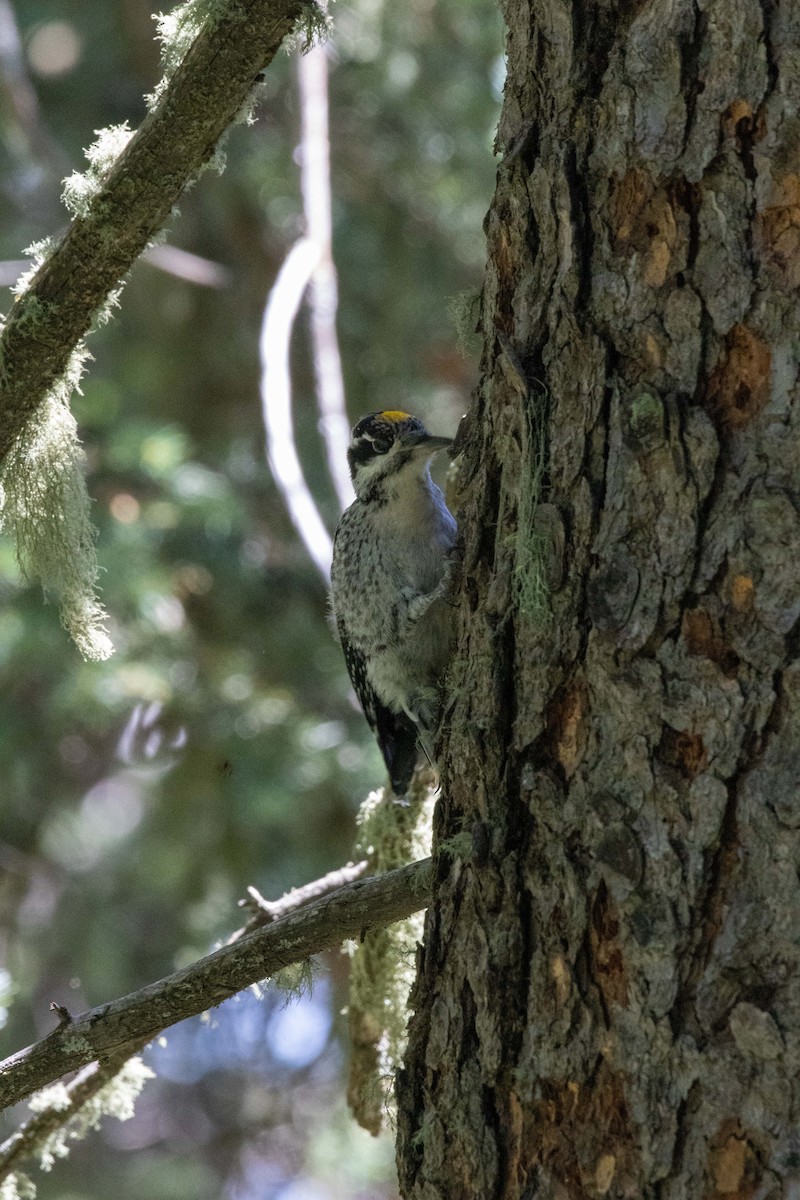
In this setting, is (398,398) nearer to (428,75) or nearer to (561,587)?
(428,75)

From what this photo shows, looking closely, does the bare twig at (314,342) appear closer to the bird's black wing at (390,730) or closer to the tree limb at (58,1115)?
the bird's black wing at (390,730)

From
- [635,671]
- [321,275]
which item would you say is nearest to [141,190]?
[635,671]

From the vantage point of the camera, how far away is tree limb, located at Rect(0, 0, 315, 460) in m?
2.20

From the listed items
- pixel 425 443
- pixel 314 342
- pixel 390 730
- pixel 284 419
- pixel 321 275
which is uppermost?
pixel 321 275

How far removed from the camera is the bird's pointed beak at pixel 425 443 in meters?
3.68

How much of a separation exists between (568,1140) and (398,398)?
220 inches

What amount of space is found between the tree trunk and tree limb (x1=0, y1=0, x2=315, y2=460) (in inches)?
19.0

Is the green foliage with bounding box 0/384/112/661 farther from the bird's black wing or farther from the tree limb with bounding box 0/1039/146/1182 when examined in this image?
the bird's black wing

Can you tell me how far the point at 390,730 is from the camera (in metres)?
3.73

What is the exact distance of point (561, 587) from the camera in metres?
1.93

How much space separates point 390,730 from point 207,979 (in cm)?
156

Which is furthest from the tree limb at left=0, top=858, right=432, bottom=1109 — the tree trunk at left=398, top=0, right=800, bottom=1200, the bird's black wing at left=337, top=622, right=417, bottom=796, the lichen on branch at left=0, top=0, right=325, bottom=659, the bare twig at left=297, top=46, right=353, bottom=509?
the bare twig at left=297, top=46, right=353, bottom=509

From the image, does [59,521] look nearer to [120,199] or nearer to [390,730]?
[120,199]

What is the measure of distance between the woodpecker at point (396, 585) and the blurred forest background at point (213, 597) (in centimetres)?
138
